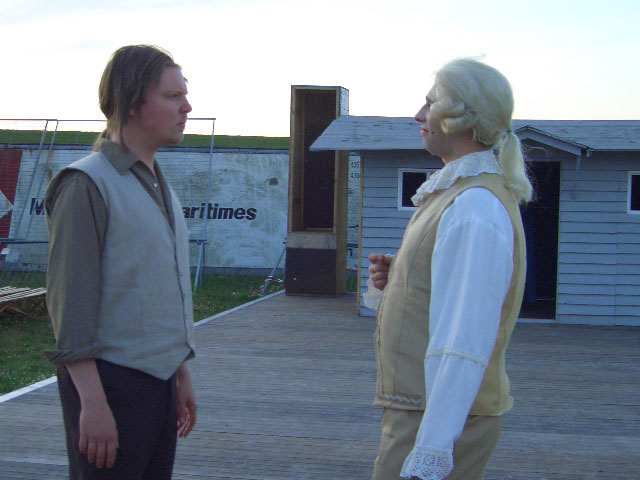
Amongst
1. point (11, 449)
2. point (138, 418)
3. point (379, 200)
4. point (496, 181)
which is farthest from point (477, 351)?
point (379, 200)

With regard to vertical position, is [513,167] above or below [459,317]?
above

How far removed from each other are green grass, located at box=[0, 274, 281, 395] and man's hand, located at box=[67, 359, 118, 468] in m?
5.50

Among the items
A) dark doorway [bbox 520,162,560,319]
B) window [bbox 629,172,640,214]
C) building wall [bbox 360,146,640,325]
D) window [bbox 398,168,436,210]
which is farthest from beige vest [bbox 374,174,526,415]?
dark doorway [bbox 520,162,560,319]

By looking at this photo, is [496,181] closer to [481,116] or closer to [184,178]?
[481,116]

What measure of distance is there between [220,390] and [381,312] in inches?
189

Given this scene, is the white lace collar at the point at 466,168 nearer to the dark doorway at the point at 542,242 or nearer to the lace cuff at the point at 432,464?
the lace cuff at the point at 432,464

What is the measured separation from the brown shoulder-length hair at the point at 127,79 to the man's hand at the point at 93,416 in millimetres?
619

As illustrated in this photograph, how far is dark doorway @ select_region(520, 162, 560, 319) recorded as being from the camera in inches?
540

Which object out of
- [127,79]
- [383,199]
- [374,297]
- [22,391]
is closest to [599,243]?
[383,199]

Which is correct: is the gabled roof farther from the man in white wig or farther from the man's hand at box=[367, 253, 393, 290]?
the man in white wig

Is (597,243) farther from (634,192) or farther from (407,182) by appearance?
(407,182)

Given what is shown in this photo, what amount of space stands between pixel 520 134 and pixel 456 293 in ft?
→ 32.1

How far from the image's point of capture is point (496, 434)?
75.7 inches

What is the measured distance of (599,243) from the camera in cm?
1156
